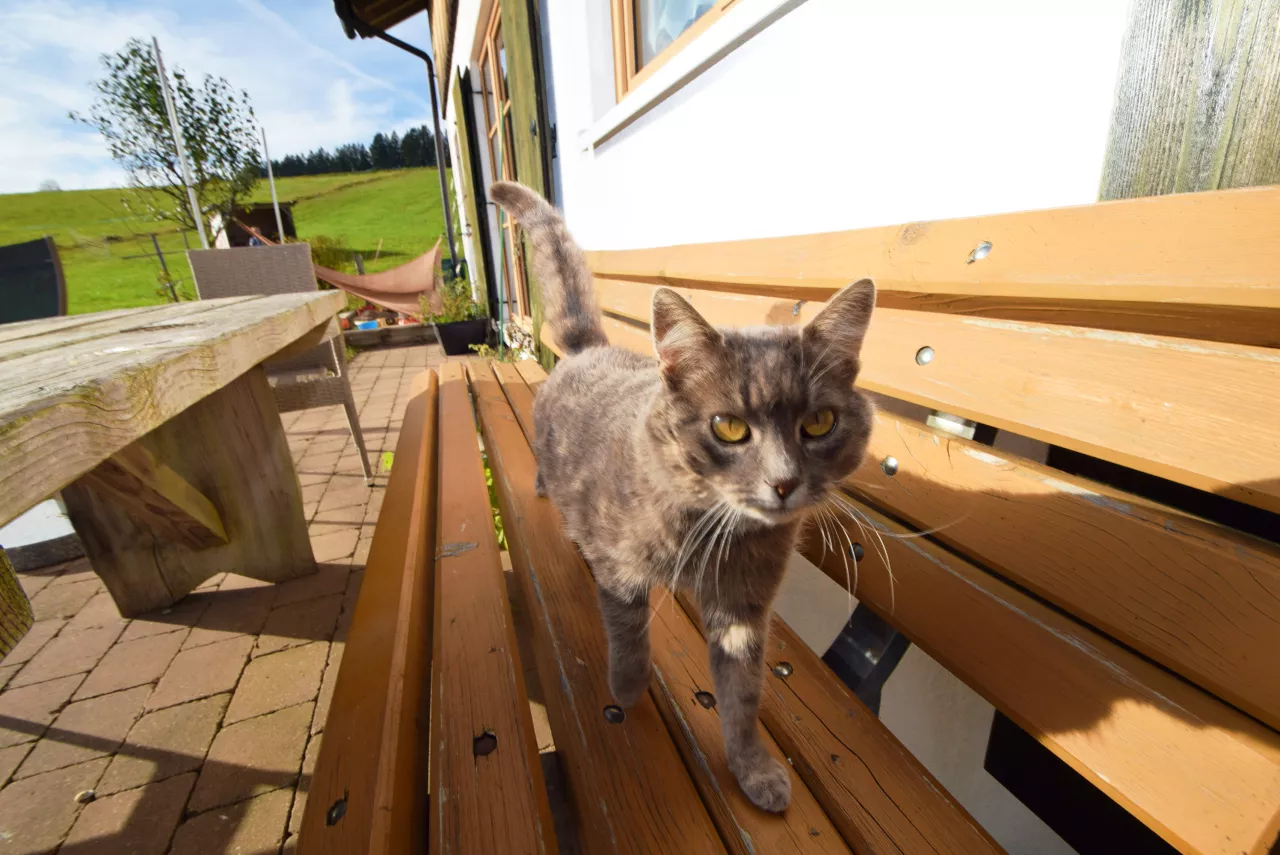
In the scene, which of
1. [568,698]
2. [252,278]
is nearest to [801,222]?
[568,698]

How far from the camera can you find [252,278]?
4055 millimetres

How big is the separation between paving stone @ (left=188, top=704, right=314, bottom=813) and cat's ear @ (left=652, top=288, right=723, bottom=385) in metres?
1.76

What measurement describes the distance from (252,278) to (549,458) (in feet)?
11.8

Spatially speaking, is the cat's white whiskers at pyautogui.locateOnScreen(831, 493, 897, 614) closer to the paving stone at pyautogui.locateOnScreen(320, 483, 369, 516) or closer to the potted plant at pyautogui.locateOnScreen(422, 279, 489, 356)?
the paving stone at pyautogui.locateOnScreen(320, 483, 369, 516)

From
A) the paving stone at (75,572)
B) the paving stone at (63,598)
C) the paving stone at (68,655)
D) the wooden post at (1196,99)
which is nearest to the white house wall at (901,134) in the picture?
the wooden post at (1196,99)

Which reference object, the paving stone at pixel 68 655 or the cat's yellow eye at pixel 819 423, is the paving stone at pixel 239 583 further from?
the cat's yellow eye at pixel 819 423

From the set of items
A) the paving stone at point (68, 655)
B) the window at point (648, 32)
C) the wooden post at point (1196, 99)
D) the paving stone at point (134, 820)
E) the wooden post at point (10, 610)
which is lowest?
the paving stone at point (134, 820)

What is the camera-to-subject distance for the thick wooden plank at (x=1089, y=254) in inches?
24.8

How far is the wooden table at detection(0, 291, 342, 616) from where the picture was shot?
31.2 inches

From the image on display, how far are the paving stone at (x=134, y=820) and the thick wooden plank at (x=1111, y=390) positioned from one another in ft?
7.49

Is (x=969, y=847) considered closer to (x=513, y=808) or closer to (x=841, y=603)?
(x=513, y=808)

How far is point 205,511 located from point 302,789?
4.21 feet

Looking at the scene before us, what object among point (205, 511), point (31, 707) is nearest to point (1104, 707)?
point (205, 511)

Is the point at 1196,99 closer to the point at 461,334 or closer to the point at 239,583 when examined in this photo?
the point at 239,583
